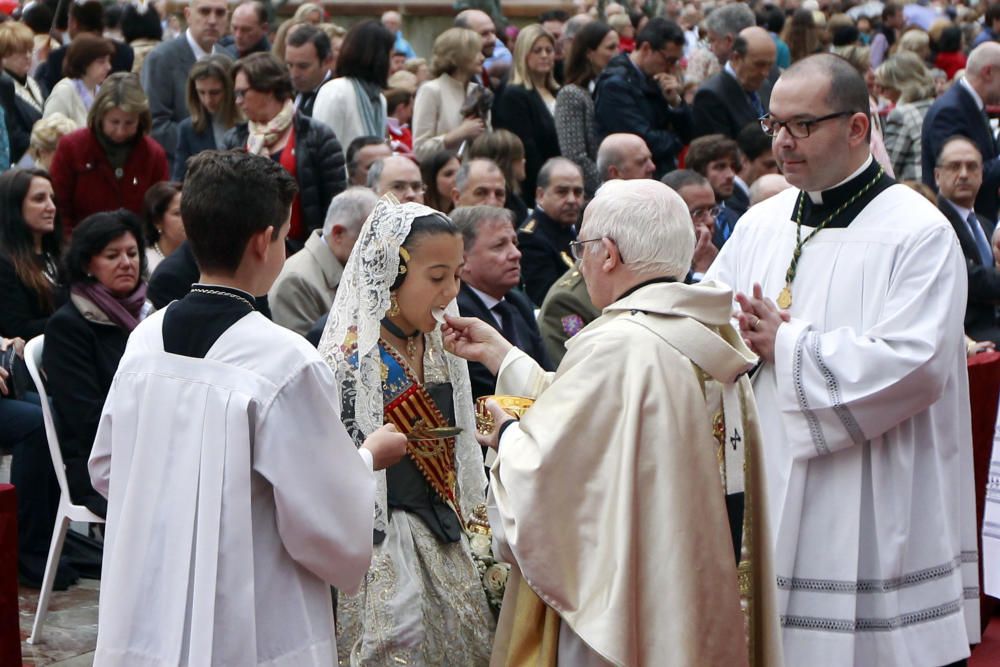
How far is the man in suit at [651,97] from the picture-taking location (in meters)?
9.98

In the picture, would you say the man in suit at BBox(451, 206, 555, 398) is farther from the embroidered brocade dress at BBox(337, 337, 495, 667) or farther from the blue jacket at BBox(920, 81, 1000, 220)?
the blue jacket at BBox(920, 81, 1000, 220)

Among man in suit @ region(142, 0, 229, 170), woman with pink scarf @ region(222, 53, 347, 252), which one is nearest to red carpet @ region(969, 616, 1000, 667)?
woman with pink scarf @ region(222, 53, 347, 252)

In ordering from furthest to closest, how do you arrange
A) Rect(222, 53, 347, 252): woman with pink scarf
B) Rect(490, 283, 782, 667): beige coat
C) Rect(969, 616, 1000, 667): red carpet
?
Rect(222, 53, 347, 252): woman with pink scarf < Rect(969, 616, 1000, 667): red carpet < Rect(490, 283, 782, 667): beige coat

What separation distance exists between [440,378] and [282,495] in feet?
3.59

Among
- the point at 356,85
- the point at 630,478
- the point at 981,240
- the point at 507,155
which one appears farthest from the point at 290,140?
the point at 630,478

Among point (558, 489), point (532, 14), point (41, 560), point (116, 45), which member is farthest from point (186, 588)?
point (532, 14)

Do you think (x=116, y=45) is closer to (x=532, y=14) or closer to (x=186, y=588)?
(x=532, y=14)

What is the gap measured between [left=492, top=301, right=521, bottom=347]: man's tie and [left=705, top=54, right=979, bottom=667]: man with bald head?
1.44 metres

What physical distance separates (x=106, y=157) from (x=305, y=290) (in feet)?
6.89

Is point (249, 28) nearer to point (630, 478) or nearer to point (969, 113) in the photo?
point (969, 113)

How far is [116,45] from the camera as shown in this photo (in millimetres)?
10961

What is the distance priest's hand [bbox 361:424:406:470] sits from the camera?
3471 millimetres

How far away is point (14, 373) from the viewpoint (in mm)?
6770

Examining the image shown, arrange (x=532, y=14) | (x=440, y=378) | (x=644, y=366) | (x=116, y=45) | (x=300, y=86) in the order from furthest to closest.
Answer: (x=532, y=14), (x=116, y=45), (x=300, y=86), (x=440, y=378), (x=644, y=366)
